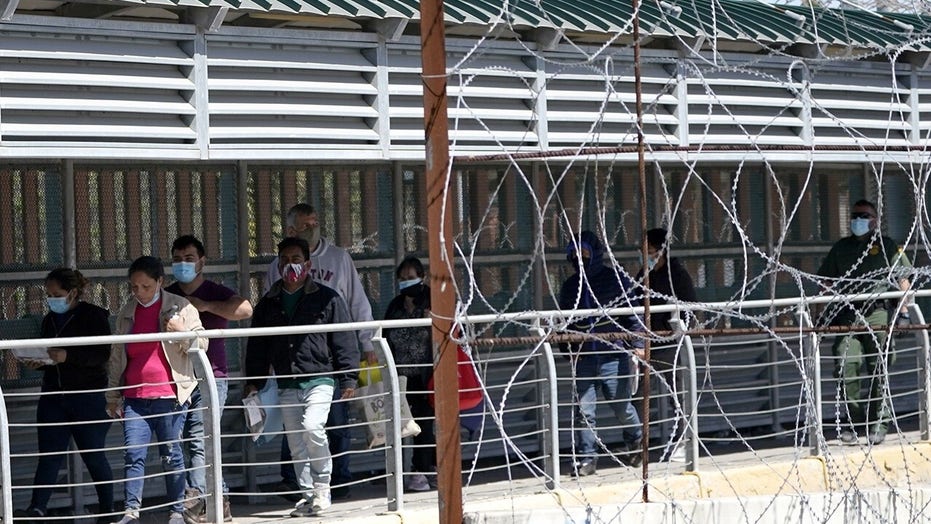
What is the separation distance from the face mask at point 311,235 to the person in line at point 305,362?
646 mm

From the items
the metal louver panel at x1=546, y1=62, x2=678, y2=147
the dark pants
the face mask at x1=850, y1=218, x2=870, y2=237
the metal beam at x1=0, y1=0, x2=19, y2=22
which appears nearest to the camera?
the metal beam at x1=0, y1=0, x2=19, y2=22

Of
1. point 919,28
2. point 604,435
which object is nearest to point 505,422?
point 604,435

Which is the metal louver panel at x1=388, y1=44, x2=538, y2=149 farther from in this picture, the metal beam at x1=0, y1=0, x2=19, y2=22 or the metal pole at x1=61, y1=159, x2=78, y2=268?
the metal beam at x1=0, y1=0, x2=19, y2=22

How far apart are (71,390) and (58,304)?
0.48m

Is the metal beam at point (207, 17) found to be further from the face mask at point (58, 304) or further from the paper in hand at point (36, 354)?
the paper in hand at point (36, 354)

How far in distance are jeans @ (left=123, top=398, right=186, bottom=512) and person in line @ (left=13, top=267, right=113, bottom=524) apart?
25 centimetres

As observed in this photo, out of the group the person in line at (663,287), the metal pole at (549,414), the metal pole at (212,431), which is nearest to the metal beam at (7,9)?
the metal pole at (212,431)

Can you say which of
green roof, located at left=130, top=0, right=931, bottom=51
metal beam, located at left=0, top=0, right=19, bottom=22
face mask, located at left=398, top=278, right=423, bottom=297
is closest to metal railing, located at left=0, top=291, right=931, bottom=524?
face mask, located at left=398, top=278, right=423, bottom=297

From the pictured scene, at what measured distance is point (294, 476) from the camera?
940 centimetres

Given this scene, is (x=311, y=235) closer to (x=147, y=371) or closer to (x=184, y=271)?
(x=184, y=271)

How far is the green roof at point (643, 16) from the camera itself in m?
8.55

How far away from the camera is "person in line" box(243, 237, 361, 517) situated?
27.9ft

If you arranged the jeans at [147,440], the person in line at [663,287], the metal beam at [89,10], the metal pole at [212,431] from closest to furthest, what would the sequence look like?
the metal pole at [212,431]
the jeans at [147,440]
the metal beam at [89,10]
the person in line at [663,287]

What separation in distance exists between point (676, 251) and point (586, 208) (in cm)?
101
